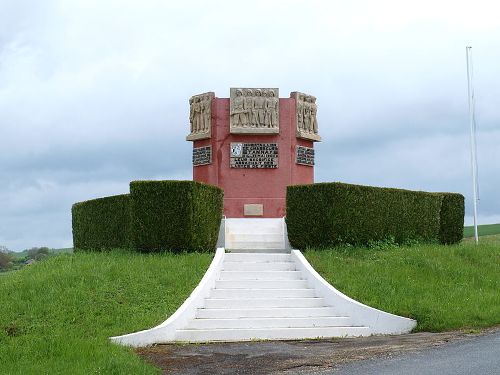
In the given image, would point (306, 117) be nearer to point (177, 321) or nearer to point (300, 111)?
point (300, 111)

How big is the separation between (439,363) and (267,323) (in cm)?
534

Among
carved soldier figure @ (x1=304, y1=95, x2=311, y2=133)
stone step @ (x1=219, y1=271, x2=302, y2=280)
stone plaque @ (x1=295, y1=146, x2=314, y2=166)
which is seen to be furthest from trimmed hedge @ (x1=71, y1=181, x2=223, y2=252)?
carved soldier figure @ (x1=304, y1=95, x2=311, y2=133)

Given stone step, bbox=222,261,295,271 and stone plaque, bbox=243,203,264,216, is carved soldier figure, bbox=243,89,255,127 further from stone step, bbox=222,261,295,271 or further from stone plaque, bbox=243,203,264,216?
stone step, bbox=222,261,295,271

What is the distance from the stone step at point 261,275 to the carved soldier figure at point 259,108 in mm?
9537

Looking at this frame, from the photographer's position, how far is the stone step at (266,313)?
1500 cm

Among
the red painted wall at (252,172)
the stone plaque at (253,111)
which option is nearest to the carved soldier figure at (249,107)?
the stone plaque at (253,111)

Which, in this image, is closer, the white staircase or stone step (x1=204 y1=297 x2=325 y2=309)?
the white staircase

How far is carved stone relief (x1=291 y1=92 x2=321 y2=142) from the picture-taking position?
87.5ft

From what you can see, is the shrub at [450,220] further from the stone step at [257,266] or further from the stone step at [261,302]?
the stone step at [261,302]

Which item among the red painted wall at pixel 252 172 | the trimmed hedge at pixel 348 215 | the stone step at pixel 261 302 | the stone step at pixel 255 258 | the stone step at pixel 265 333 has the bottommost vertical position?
the stone step at pixel 265 333

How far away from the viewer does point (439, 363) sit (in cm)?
977

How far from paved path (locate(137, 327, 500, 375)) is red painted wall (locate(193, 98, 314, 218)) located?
12.5 m

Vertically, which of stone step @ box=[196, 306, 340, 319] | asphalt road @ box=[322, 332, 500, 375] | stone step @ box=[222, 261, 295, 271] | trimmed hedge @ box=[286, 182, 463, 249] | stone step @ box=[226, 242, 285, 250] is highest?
trimmed hedge @ box=[286, 182, 463, 249]

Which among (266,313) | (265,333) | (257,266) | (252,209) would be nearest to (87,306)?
(265,333)
